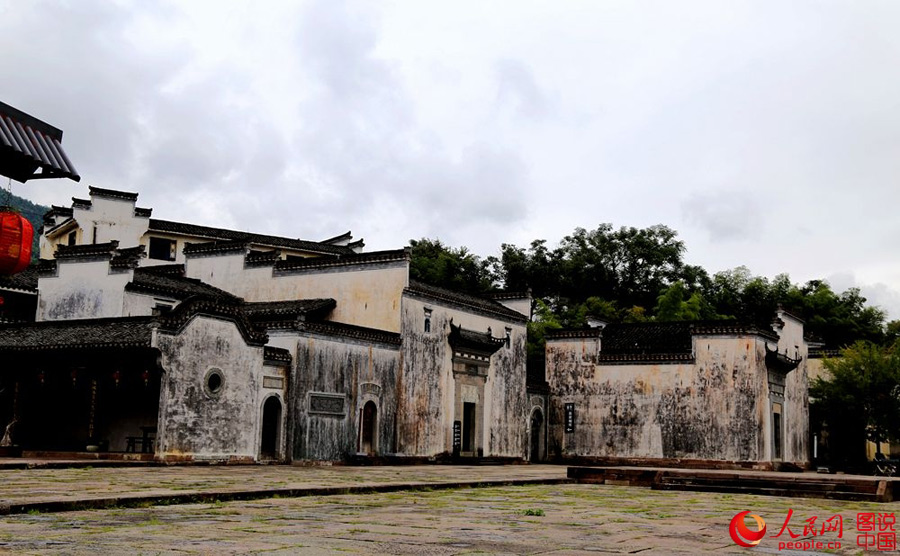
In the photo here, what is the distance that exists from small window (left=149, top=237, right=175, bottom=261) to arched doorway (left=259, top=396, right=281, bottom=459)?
16429 millimetres

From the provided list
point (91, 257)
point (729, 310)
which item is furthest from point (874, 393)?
point (91, 257)

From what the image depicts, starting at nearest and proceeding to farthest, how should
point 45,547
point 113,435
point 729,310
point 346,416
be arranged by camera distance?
point 45,547 < point 113,435 < point 346,416 < point 729,310

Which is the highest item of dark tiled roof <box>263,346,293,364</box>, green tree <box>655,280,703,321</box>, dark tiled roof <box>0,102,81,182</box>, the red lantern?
green tree <box>655,280,703,321</box>

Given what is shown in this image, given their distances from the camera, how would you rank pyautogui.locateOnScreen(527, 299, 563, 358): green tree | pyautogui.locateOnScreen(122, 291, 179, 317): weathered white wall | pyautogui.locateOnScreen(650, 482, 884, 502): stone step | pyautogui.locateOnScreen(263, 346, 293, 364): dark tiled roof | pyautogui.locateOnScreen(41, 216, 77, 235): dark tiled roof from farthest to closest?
1. pyautogui.locateOnScreen(527, 299, 563, 358): green tree
2. pyautogui.locateOnScreen(41, 216, 77, 235): dark tiled roof
3. pyautogui.locateOnScreen(122, 291, 179, 317): weathered white wall
4. pyautogui.locateOnScreen(263, 346, 293, 364): dark tiled roof
5. pyautogui.locateOnScreen(650, 482, 884, 502): stone step

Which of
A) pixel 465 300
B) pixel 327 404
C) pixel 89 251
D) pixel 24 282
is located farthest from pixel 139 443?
pixel 465 300

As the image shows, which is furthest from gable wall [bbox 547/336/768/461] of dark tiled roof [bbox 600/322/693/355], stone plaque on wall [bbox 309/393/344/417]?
stone plaque on wall [bbox 309/393/344/417]

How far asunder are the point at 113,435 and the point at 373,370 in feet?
23.5

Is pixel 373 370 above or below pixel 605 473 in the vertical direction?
above

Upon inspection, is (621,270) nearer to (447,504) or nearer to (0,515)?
(447,504)

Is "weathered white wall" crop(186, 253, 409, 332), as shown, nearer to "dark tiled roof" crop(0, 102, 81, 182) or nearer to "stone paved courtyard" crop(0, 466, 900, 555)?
"stone paved courtyard" crop(0, 466, 900, 555)

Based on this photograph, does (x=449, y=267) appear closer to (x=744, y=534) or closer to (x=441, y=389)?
(x=441, y=389)

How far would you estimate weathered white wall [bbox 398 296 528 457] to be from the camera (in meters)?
29.0

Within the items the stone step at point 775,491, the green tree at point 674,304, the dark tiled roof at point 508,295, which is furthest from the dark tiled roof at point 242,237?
the stone step at point 775,491

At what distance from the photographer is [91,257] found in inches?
1062
